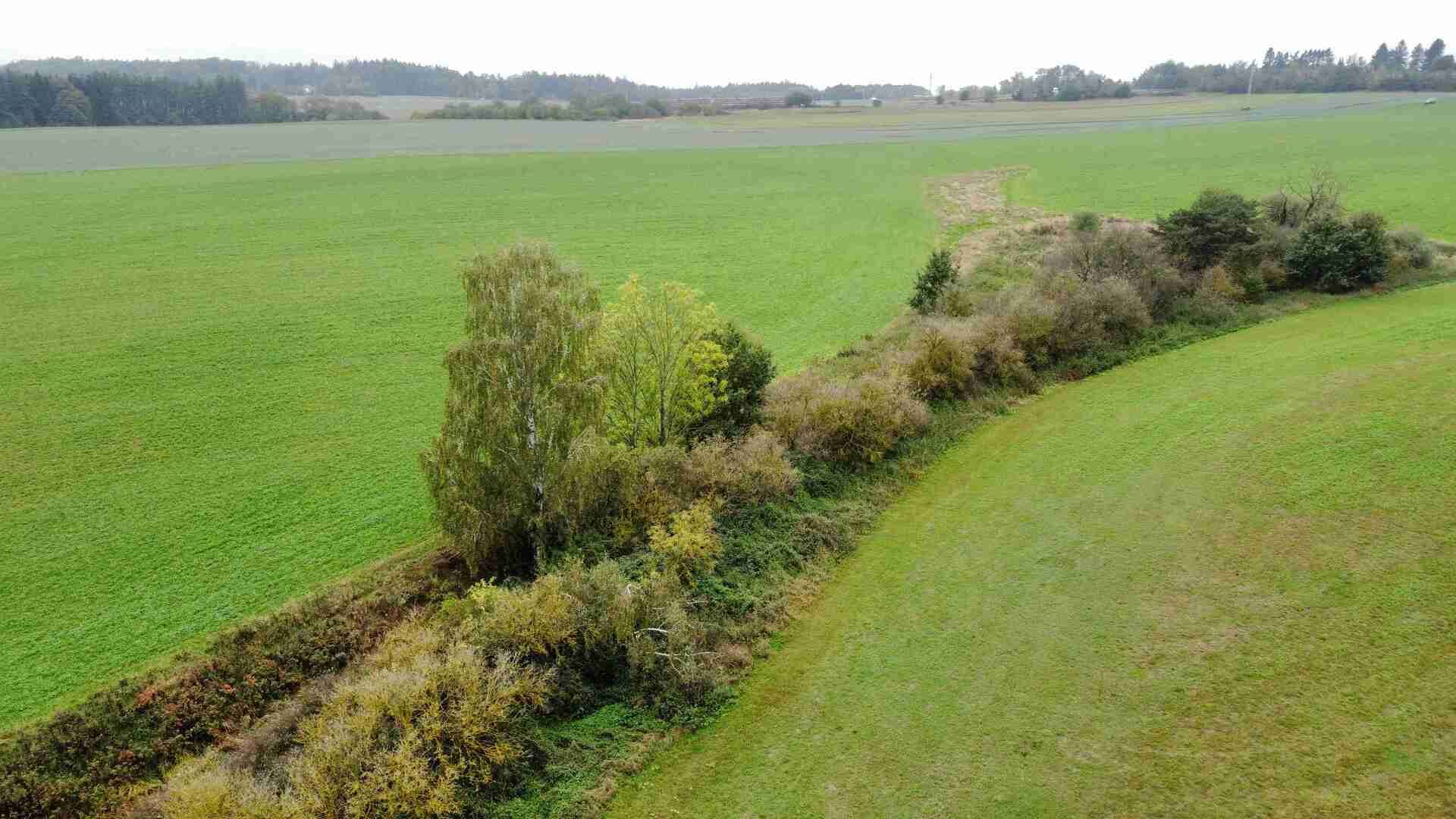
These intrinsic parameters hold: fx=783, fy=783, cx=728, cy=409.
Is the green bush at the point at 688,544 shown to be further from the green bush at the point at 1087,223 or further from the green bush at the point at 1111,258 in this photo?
the green bush at the point at 1087,223

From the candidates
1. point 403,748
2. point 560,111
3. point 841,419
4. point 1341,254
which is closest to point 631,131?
point 560,111

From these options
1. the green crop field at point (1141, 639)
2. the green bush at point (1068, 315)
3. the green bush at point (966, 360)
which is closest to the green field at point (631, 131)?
the green bush at point (1068, 315)

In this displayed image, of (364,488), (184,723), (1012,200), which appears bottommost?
(184,723)

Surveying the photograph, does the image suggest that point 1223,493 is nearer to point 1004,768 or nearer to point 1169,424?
point 1169,424

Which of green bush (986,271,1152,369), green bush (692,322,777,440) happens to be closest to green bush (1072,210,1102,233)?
green bush (986,271,1152,369)

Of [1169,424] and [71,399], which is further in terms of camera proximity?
[71,399]

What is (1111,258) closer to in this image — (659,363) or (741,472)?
(741,472)

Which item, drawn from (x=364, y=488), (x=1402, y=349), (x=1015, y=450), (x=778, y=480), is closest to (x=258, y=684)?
(x=364, y=488)
